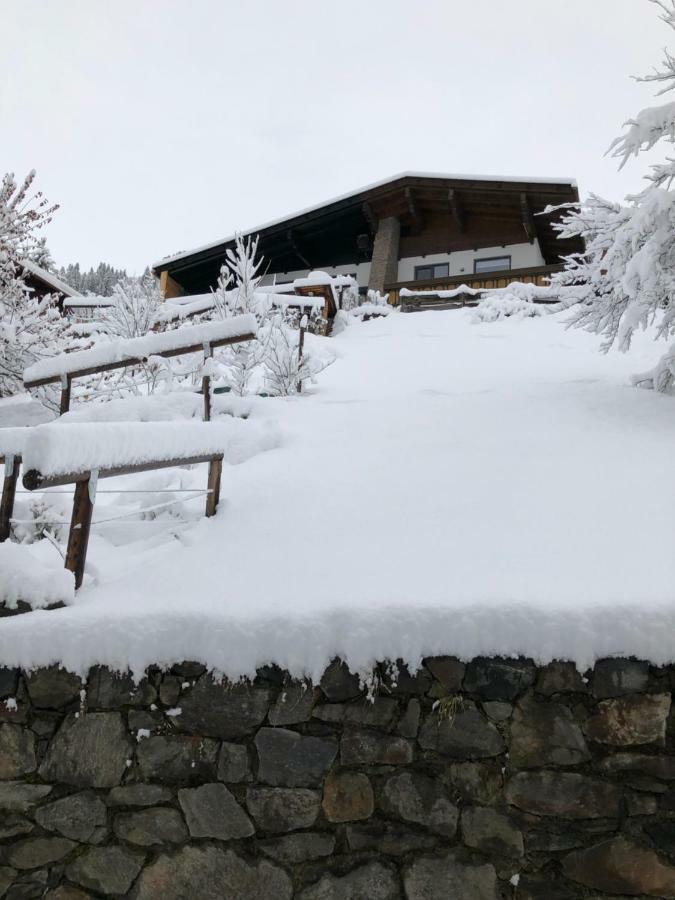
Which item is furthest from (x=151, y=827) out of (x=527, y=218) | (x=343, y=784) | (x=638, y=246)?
(x=527, y=218)

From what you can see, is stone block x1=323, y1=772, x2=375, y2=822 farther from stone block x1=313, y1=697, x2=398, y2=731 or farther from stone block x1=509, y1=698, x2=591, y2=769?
stone block x1=509, y1=698, x2=591, y2=769

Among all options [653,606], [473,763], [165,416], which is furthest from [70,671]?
[165,416]

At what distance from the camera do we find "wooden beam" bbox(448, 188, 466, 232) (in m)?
18.0

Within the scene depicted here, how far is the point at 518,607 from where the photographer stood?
265 centimetres

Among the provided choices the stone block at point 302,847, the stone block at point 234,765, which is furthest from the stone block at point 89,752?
the stone block at point 302,847

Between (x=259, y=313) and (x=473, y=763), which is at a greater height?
(x=259, y=313)

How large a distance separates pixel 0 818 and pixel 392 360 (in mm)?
8282

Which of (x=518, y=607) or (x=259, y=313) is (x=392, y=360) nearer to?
(x=259, y=313)

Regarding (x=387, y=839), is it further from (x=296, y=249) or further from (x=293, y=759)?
(x=296, y=249)

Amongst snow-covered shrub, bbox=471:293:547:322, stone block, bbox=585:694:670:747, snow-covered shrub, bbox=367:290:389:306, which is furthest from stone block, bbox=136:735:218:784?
snow-covered shrub, bbox=367:290:389:306

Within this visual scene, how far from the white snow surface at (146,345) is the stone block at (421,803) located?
381 centimetres

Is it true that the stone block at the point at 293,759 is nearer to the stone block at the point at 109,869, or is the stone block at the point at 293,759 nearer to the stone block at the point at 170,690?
the stone block at the point at 170,690

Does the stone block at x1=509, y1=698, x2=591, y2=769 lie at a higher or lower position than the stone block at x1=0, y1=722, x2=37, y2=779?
higher

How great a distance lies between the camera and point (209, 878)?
9.00 feet
